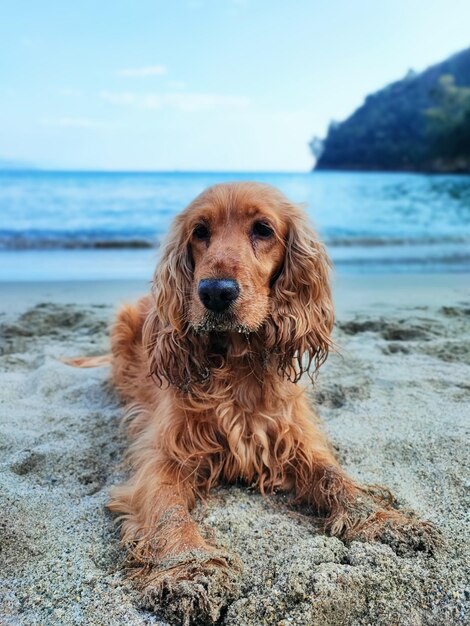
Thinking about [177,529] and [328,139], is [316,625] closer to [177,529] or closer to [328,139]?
[177,529]

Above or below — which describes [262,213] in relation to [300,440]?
above

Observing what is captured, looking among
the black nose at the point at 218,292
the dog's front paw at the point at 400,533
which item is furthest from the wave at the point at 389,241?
the dog's front paw at the point at 400,533

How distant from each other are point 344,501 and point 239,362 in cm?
76

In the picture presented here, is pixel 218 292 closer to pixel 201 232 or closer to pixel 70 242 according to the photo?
pixel 201 232

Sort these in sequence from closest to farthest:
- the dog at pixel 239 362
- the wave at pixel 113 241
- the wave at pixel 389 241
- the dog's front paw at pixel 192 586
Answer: the dog's front paw at pixel 192 586
the dog at pixel 239 362
the wave at pixel 113 241
the wave at pixel 389 241

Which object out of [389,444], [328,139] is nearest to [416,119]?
[328,139]

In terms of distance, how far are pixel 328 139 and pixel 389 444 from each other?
84164 millimetres

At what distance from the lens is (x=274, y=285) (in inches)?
105

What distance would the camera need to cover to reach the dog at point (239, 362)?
2336mm

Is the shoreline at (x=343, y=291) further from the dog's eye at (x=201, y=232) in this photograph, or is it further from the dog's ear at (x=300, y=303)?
the dog's eye at (x=201, y=232)

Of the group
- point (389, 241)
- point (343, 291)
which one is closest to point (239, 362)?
point (343, 291)

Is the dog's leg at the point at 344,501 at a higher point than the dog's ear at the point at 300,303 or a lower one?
lower

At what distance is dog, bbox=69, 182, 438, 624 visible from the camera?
2.34 metres

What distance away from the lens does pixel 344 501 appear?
2.34 metres
